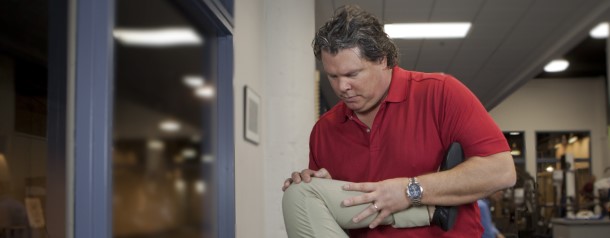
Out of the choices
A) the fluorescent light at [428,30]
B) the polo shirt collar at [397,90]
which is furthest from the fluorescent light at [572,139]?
the polo shirt collar at [397,90]

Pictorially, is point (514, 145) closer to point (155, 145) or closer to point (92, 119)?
point (92, 119)

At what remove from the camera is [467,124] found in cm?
150

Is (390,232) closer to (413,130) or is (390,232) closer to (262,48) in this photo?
(413,130)

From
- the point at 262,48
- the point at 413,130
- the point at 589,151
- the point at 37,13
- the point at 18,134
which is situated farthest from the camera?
the point at 589,151

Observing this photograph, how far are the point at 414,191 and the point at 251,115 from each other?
277cm

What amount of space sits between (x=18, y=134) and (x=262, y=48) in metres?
2.71

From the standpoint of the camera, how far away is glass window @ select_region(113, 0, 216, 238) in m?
3.33

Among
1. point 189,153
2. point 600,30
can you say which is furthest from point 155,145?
point 600,30

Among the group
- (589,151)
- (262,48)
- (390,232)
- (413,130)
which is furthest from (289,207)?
(589,151)

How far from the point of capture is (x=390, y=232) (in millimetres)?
1560

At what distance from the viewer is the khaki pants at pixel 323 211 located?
142cm

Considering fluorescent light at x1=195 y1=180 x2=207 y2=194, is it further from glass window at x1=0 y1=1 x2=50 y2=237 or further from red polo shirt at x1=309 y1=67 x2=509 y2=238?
red polo shirt at x1=309 y1=67 x2=509 y2=238

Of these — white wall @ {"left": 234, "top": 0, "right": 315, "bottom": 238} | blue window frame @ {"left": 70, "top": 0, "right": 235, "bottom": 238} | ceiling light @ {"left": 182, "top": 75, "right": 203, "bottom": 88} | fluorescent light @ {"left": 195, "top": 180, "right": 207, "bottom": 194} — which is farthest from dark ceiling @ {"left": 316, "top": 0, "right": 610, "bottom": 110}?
blue window frame @ {"left": 70, "top": 0, "right": 235, "bottom": 238}

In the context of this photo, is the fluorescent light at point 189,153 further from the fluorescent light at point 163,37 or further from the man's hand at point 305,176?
the man's hand at point 305,176
